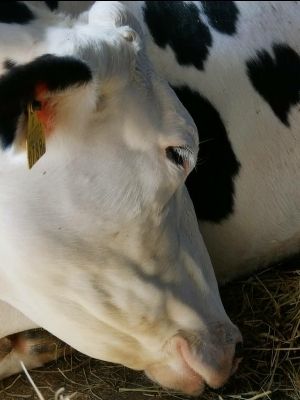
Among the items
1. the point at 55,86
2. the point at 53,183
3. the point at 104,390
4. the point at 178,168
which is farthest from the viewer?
the point at 104,390

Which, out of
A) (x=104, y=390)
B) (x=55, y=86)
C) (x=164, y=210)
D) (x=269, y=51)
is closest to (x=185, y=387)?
(x=104, y=390)

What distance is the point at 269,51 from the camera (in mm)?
2166

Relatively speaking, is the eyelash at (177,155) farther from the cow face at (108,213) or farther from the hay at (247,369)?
the hay at (247,369)

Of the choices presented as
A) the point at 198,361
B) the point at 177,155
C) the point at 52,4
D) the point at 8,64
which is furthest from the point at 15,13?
the point at 198,361

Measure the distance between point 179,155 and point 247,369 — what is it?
2.40 feet

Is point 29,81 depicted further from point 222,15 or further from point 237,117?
point 222,15

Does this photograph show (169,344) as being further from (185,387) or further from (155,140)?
(155,140)

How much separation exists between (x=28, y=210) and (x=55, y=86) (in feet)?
0.97

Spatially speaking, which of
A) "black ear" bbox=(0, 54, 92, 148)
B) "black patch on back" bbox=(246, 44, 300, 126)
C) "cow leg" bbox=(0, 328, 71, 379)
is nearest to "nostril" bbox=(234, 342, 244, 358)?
"cow leg" bbox=(0, 328, 71, 379)

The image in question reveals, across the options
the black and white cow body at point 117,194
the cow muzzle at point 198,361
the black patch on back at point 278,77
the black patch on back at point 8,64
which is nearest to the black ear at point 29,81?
the black and white cow body at point 117,194

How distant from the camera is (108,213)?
1.37 metres

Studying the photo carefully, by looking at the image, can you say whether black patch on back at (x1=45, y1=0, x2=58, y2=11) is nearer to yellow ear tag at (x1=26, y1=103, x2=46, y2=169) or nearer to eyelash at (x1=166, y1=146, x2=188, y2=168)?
eyelash at (x1=166, y1=146, x2=188, y2=168)

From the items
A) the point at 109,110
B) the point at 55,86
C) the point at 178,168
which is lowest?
the point at 178,168

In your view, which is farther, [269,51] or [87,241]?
[269,51]
